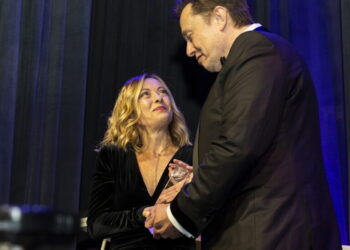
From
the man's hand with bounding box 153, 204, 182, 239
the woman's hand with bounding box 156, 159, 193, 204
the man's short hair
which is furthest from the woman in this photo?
the man's short hair

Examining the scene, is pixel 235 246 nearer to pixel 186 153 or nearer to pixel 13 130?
pixel 186 153

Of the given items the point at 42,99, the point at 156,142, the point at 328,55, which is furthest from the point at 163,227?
the point at 42,99

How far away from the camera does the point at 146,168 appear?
256cm

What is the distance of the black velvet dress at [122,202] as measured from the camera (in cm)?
232

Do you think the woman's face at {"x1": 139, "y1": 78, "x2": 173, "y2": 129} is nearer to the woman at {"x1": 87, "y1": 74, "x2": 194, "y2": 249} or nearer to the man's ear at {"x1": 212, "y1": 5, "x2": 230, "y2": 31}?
the woman at {"x1": 87, "y1": 74, "x2": 194, "y2": 249}

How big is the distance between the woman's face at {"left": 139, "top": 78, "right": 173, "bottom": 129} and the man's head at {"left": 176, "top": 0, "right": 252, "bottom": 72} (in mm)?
897

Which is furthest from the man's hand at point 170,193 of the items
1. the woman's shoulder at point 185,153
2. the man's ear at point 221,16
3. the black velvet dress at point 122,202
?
the man's ear at point 221,16

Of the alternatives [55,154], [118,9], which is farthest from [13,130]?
[118,9]

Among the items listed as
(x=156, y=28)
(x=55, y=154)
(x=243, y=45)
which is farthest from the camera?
(x=156, y=28)

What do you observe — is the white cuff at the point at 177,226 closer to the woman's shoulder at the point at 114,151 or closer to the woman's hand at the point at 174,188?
the woman's hand at the point at 174,188

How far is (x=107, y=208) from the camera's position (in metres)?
2.46

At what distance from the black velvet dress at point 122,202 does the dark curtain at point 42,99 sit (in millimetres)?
683

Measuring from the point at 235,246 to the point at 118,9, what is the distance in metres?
2.42

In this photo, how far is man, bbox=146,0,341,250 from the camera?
1404mm
